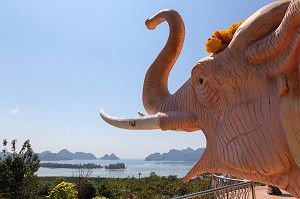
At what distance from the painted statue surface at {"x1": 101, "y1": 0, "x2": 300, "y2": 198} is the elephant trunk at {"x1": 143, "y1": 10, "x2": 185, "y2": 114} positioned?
11.9 inches

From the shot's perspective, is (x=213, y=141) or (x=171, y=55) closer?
(x=213, y=141)

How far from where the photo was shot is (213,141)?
1.67m

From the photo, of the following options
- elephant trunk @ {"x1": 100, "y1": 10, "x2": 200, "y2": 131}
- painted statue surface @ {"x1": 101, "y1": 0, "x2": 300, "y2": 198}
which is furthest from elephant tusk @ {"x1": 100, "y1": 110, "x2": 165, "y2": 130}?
painted statue surface @ {"x1": 101, "y1": 0, "x2": 300, "y2": 198}

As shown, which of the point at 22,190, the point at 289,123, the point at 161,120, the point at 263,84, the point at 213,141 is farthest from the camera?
the point at 22,190

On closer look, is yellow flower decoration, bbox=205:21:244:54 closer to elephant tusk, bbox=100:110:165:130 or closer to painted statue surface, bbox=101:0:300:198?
painted statue surface, bbox=101:0:300:198

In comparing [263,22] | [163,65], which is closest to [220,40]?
[263,22]

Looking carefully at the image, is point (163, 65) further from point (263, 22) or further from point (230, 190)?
point (230, 190)

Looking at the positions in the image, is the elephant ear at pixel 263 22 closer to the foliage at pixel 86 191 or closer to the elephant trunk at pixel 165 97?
the elephant trunk at pixel 165 97

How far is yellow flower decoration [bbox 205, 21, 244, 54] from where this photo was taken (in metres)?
1.59

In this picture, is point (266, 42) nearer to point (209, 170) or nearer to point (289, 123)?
point (289, 123)

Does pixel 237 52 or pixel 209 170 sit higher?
pixel 237 52

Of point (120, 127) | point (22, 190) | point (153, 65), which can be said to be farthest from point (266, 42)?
point (22, 190)

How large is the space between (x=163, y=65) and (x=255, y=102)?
2.78ft

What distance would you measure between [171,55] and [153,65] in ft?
0.48
